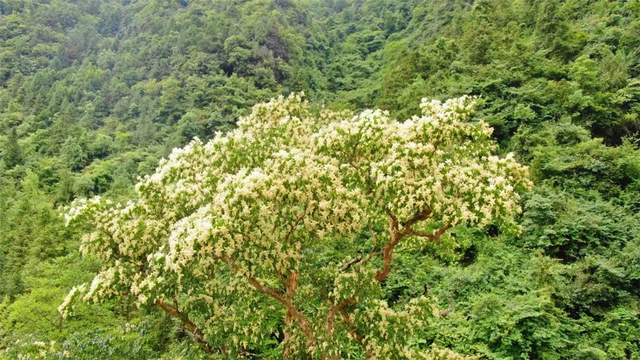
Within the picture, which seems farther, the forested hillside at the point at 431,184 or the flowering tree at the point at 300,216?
the forested hillside at the point at 431,184

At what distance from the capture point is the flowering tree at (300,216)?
6.58 m

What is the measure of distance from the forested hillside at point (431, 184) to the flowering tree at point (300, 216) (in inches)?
4.5

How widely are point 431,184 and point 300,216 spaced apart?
216 cm

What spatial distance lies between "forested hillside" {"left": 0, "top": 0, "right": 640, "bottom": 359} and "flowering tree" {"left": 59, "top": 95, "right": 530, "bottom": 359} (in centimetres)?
11

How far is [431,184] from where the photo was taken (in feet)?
21.7

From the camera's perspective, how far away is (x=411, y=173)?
6812 mm

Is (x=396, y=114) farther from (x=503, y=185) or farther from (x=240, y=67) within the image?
(x=240, y=67)

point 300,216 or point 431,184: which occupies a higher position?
point 431,184

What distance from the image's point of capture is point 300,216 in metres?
7.09

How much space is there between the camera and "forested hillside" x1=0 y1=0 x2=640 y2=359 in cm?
888

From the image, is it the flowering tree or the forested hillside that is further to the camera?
the forested hillside

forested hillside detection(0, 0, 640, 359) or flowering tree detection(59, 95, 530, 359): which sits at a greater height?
flowering tree detection(59, 95, 530, 359)

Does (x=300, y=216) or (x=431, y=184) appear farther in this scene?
(x=300, y=216)

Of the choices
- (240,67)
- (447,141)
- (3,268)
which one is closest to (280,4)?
(240,67)
